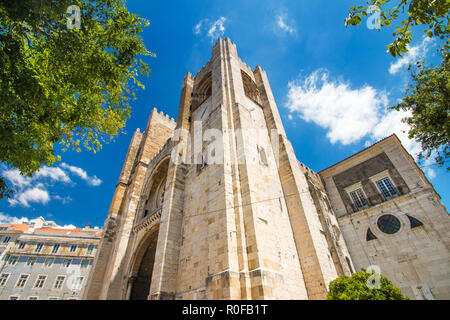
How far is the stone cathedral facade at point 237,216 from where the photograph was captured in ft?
23.5

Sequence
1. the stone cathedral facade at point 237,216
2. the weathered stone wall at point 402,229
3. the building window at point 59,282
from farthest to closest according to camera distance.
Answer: the building window at point 59,282
the weathered stone wall at point 402,229
the stone cathedral facade at point 237,216

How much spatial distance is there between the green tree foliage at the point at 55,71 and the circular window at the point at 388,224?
50.8ft

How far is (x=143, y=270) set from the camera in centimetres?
1243

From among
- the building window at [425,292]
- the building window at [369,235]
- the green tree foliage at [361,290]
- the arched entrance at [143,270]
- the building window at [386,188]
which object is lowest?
the green tree foliage at [361,290]

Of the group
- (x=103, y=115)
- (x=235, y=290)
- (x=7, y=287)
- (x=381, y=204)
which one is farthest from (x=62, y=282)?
(x=381, y=204)

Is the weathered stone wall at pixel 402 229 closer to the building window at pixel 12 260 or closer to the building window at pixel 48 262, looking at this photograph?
the building window at pixel 48 262

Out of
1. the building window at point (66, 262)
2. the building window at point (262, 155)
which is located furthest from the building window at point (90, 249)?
the building window at point (262, 155)

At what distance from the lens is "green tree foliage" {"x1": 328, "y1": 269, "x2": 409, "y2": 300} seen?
5.67 metres

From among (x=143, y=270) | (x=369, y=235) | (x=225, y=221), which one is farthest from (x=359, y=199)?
(x=143, y=270)

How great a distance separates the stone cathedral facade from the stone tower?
0.16ft

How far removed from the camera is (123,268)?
507 inches

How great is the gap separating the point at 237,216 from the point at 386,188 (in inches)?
476

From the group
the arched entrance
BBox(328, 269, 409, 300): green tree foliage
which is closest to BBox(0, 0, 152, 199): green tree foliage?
the arched entrance

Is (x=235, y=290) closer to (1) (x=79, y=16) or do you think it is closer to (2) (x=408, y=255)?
(1) (x=79, y=16)
